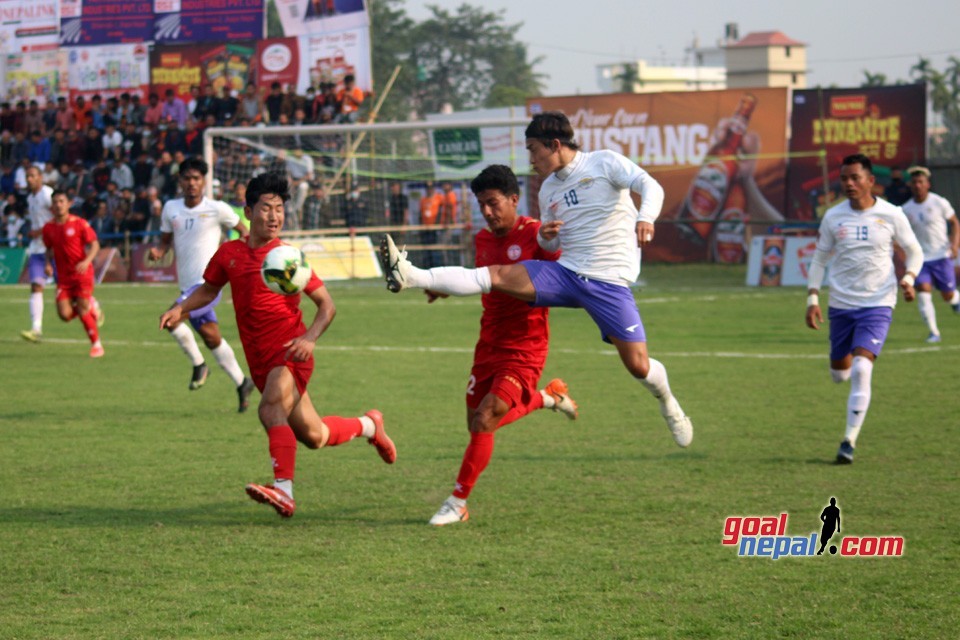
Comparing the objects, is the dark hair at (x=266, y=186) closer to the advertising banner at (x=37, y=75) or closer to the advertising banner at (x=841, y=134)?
the advertising banner at (x=841, y=134)

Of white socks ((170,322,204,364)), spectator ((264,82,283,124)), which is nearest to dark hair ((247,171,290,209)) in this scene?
white socks ((170,322,204,364))

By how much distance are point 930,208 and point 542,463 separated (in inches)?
445

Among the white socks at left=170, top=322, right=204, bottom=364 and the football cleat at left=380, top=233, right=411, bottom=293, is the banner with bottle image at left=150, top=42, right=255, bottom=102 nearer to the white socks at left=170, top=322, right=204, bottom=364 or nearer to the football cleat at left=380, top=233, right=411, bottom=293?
the white socks at left=170, top=322, right=204, bottom=364

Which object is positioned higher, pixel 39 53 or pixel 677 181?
pixel 39 53

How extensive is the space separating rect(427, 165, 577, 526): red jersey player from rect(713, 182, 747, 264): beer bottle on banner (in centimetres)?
2762

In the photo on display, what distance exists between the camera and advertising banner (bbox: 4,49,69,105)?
1619 inches

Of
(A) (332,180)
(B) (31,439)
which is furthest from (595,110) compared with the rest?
(B) (31,439)

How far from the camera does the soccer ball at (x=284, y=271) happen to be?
23.2 ft

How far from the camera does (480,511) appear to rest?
7.82m

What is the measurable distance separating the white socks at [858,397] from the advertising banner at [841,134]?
24.9 metres

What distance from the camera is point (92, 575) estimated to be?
6.34 metres

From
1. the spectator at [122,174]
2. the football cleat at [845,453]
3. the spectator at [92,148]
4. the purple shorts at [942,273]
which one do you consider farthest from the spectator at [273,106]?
the football cleat at [845,453]

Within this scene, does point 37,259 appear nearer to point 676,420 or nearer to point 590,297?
point 676,420

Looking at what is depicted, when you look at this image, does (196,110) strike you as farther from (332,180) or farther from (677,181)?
(677,181)
